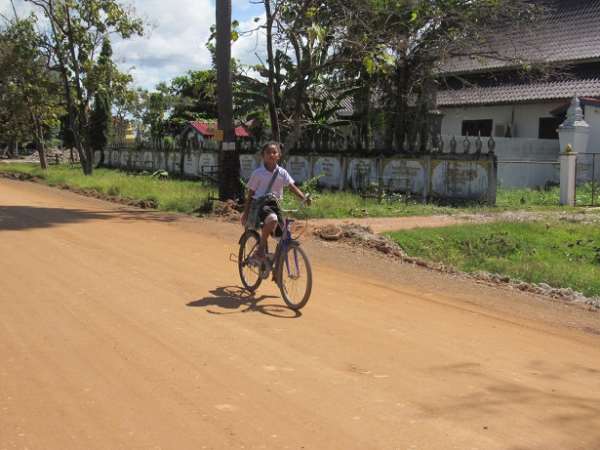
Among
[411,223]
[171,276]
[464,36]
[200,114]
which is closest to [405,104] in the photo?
[464,36]

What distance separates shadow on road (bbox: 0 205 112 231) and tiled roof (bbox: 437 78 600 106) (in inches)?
742

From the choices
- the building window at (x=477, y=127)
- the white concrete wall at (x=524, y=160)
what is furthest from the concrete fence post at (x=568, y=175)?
the building window at (x=477, y=127)

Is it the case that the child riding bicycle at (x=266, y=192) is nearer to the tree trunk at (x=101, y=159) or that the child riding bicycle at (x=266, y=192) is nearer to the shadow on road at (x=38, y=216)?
the shadow on road at (x=38, y=216)

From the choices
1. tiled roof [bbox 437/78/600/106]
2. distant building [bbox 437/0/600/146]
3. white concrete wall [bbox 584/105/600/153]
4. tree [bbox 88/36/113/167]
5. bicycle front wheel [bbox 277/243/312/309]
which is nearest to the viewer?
bicycle front wheel [bbox 277/243/312/309]

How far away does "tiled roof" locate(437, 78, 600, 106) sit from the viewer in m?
28.0

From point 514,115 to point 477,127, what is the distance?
199 centimetres

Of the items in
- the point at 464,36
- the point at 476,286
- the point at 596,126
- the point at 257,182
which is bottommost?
the point at 476,286

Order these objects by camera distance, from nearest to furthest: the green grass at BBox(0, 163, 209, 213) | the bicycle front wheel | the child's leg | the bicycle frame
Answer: the bicycle front wheel < the bicycle frame < the child's leg < the green grass at BBox(0, 163, 209, 213)

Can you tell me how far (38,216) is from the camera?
15.6 meters

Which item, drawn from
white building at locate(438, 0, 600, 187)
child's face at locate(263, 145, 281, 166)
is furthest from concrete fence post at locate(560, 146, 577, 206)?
child's face at locate(263, 145, 281, 166)

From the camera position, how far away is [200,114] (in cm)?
4741

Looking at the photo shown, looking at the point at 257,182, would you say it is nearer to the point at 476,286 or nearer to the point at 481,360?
the point at 481,360

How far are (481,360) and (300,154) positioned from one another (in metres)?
20.0

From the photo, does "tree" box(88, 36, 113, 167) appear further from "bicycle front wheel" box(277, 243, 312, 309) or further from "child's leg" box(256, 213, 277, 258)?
"bicycle front wheel" box(277, 243, 312, 309)
